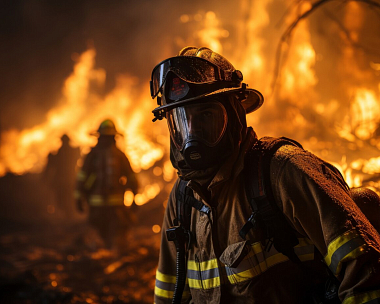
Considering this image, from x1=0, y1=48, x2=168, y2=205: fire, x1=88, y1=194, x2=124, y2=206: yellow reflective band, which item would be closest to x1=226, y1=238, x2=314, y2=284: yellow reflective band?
x1=88, y1=194, x2=124, y2=206: yellow reflective band

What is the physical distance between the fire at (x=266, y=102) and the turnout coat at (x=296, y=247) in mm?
3216

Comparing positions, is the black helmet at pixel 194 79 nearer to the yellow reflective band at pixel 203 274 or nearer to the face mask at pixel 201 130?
the face mask at pixel 201 130

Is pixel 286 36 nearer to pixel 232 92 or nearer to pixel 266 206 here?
pixel 232 92

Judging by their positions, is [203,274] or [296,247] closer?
[296,247]

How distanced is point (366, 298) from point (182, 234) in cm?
103

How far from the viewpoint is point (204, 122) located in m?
1.79

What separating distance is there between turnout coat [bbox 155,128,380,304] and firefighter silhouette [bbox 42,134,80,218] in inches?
369

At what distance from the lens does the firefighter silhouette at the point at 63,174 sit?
1032 cm

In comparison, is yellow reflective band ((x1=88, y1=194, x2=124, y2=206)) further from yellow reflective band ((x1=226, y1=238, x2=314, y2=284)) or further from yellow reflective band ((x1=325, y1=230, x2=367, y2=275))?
yellow reflective band ((x1=325, y1=230, x2=367, y2=275))

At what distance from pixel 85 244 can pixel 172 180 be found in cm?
345

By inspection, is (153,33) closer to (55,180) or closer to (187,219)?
(55,180)

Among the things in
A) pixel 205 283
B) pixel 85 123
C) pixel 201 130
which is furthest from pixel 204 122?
pixel 85 123

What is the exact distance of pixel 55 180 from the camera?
1041 centimetres

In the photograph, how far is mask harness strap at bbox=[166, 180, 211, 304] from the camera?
1861 mm
